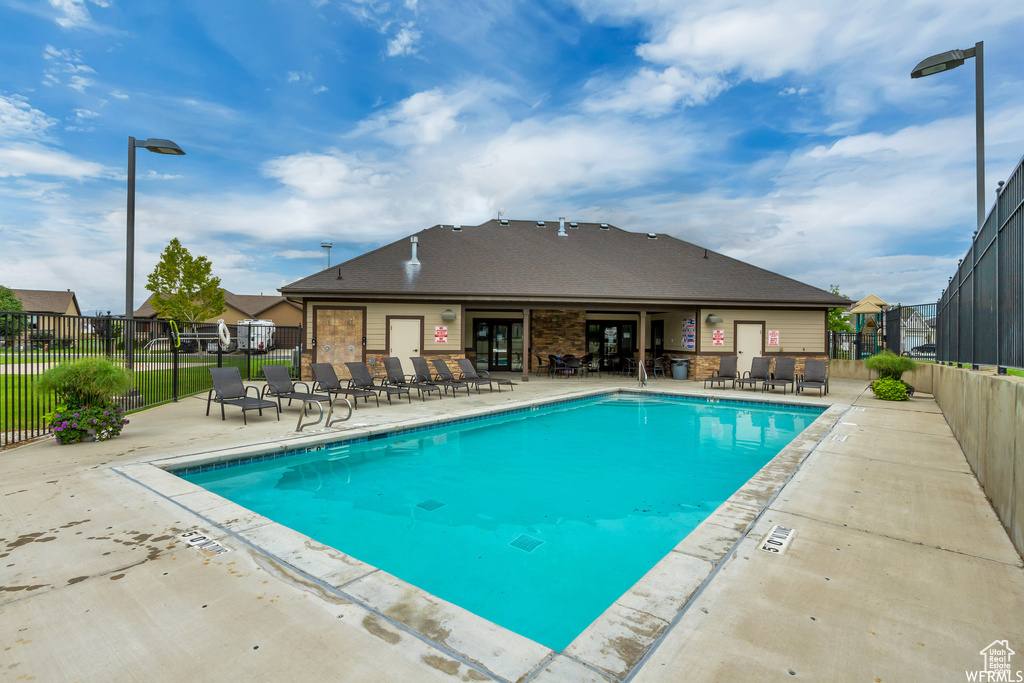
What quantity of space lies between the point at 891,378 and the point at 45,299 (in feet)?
202

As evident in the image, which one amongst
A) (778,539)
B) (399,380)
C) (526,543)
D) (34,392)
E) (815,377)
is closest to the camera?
(778,539)

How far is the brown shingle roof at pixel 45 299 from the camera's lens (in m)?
41.6

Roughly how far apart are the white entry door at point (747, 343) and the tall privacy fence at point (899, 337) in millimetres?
3575

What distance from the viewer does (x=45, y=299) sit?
142 ft

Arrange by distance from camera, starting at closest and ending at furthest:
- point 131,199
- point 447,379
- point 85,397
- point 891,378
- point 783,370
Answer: point 85,397 < point 131,199 < point 891,378 < point 447,379 < point 783,370

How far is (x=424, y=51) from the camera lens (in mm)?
13469

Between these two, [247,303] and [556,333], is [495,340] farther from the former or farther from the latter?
[247,303]

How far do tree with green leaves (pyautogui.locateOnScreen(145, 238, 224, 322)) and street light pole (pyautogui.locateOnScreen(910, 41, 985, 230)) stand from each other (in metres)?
35.6

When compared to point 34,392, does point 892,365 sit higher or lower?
higher

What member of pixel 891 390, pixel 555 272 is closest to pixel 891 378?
pixel 891 390

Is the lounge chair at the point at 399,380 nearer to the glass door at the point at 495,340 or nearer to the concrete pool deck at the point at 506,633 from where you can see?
the glass door at the point at 495,340

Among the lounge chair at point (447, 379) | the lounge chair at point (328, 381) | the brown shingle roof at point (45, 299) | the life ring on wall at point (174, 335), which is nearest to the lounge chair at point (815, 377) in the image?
the lounge chair at point (447, 379)

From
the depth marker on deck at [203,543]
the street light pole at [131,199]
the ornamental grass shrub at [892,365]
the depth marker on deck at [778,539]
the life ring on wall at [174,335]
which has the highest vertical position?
the street light pole at [131,199]

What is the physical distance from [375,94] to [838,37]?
44.8 feet
